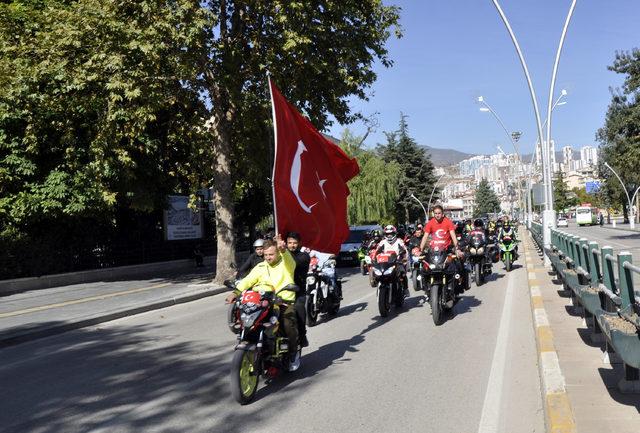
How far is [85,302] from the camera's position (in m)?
14.7

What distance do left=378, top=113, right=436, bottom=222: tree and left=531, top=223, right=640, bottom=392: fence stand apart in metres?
67.1

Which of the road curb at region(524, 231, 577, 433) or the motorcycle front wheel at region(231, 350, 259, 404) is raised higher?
the motorcycle front wheel at region(231, 350, 259, 404)

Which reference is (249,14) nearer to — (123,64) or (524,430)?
(123,64)

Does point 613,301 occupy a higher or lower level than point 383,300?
higher

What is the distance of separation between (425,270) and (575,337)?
286 cm

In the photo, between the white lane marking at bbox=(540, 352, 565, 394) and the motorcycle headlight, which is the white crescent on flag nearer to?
the motorcycle headlight

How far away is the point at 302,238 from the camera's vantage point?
24.0 feet

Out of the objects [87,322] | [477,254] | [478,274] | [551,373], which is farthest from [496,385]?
[477,254]

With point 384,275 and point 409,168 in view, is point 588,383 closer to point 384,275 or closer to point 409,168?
point 384,275

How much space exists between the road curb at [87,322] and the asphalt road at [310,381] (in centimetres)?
34

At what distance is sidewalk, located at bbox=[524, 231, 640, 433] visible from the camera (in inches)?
176

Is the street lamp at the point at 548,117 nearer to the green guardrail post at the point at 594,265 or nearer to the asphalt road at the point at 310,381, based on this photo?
the asphalt road at the point at 310,381

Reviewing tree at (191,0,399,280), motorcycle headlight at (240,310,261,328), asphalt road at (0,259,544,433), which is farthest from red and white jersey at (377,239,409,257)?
tree at (191,0,399,280)

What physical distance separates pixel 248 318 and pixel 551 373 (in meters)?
2.86
